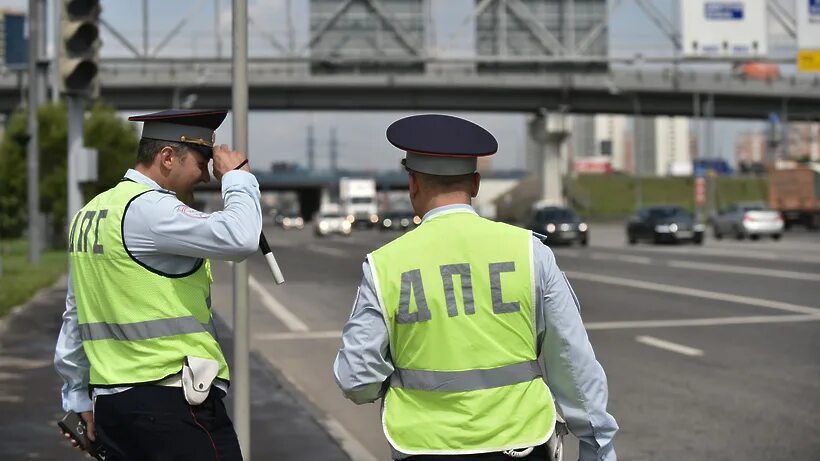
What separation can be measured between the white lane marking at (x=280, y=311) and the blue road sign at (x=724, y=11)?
30273 mm

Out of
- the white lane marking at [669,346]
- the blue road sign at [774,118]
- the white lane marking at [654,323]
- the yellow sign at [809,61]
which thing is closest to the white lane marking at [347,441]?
the white lane marking at [669,346]

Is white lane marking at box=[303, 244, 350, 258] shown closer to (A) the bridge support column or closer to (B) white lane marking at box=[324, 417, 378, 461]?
(B) white lane marking at box=[324, 417, 378, 461]

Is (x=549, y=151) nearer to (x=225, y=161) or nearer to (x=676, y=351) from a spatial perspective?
(x=676, y=351)

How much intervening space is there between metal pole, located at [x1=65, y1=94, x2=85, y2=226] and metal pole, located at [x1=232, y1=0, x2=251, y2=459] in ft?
10.5

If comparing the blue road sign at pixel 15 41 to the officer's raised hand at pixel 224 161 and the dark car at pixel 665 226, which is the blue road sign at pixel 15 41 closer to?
the dark car at pixel 665 226

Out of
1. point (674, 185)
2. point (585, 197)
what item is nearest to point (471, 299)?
point (585, 197)

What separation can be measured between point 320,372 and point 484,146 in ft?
29.8

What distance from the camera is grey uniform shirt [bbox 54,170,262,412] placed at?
3578mm

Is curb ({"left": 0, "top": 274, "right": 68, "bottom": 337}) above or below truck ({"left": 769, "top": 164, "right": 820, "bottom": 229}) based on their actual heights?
below

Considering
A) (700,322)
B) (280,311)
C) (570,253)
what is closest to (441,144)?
(700,322)

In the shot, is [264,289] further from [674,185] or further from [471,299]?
[674,185]

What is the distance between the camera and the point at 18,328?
52.7 feet

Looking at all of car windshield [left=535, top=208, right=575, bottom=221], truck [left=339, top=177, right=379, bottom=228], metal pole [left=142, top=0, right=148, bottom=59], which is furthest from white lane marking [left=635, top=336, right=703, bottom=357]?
truck [left=339, top=177, right=379, bottom=228]

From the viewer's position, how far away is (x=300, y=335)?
51.1 feet
